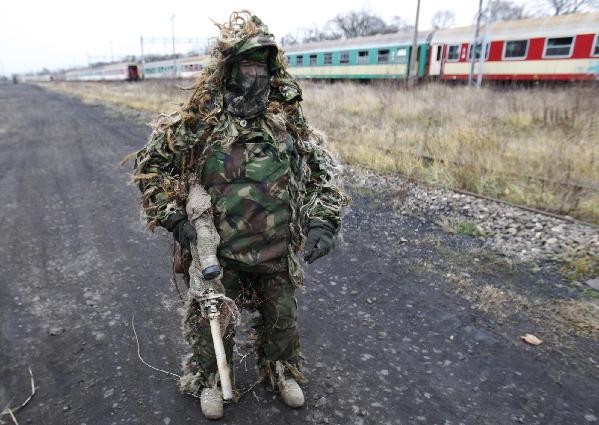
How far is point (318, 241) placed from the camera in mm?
2188

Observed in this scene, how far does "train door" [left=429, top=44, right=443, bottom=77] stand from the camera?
757 inches

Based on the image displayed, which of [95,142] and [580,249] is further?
[95,142]

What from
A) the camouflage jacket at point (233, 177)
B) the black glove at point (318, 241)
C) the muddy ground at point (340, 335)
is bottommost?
the muddy ground at point (340, 335)

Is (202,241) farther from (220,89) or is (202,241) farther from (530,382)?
(530,382)

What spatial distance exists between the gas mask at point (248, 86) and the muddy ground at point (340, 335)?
5.38 ft

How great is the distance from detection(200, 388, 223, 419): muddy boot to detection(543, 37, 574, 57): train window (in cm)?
1652

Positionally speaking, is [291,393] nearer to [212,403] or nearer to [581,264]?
[212,403]

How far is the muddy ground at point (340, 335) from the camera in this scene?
2.45m

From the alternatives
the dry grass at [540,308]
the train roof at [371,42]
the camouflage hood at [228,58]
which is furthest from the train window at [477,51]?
the camouflage hood at [228,58]

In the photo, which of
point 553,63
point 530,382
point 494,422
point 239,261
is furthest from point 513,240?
point 553,63

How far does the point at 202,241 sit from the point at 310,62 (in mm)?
25480

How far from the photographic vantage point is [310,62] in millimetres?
25766

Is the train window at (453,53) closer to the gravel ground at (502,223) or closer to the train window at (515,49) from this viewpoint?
the train window at (515,49)

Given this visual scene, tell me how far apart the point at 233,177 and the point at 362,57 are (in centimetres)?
2142
